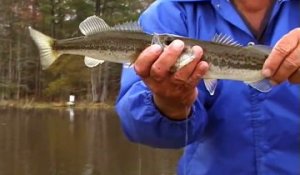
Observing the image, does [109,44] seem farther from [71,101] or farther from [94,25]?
[71,101]

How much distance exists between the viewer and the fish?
2469mm

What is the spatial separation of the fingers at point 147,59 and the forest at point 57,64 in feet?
104

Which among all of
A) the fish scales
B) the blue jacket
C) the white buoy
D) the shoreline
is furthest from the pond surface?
the white buoy

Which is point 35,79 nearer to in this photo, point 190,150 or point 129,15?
point 129,15

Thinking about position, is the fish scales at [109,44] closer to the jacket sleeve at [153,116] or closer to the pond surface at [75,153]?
the jacket sleeve at [153,116]

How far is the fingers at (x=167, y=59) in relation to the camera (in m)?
2.36

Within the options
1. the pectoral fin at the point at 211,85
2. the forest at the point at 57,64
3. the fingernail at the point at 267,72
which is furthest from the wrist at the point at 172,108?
the forest at the point at 57,64

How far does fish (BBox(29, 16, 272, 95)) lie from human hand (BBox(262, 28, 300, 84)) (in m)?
0.05

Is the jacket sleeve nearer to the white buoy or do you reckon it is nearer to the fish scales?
the fish scales

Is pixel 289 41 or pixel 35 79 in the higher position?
pixel 289 41

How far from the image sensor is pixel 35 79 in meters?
41.0

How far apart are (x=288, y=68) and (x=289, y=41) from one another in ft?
0.36

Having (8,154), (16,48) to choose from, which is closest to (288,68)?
(8,154)

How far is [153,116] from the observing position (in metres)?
2.62
